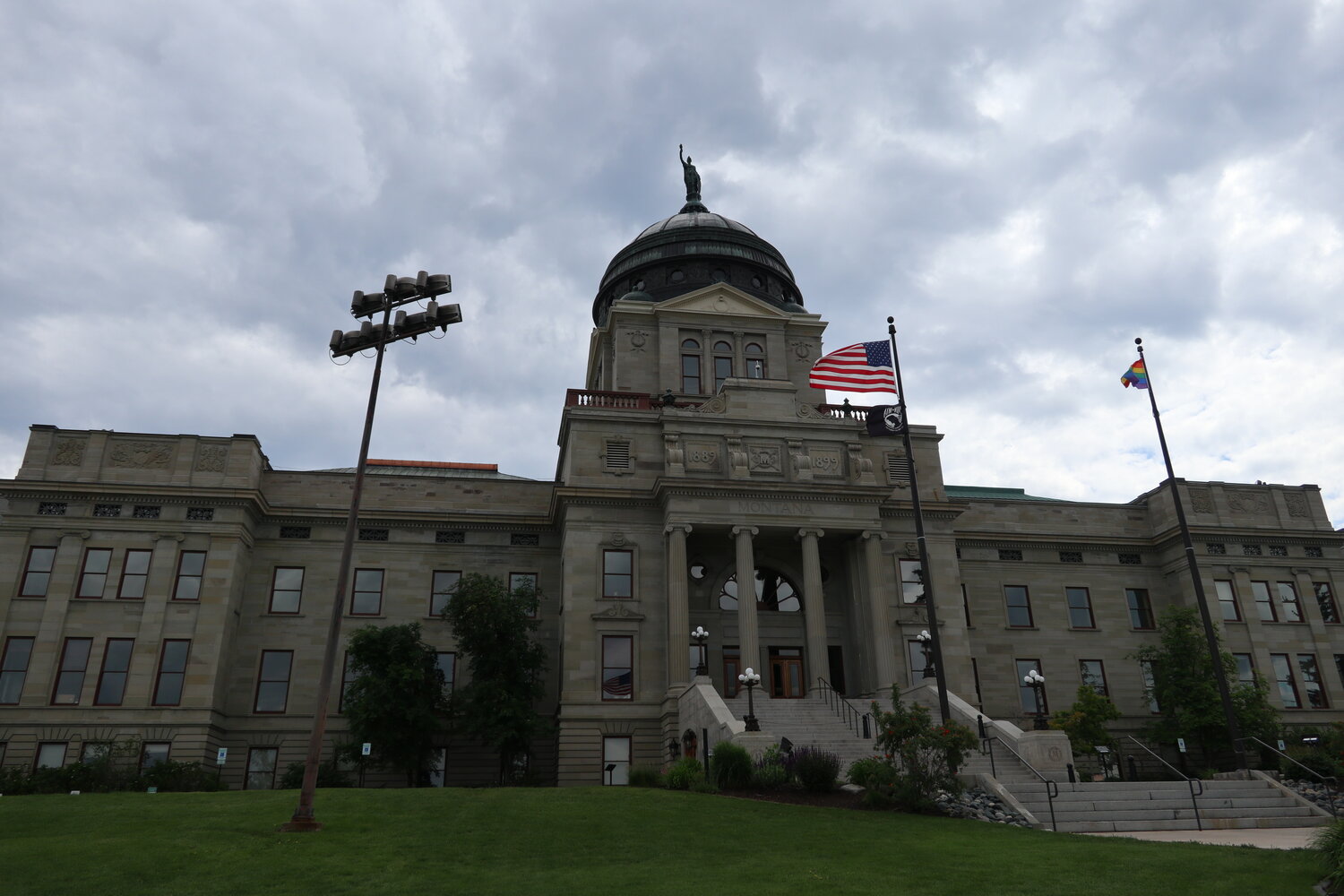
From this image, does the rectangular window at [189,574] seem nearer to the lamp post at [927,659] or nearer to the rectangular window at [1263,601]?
the lamp post at [927,659]

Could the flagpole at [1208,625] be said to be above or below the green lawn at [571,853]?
above

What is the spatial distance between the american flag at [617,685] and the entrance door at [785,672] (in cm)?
595

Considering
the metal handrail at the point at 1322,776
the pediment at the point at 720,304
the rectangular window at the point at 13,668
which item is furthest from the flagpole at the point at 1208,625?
the rectangular window at the point at 13,668

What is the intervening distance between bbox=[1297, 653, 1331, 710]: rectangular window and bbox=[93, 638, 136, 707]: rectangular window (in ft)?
159

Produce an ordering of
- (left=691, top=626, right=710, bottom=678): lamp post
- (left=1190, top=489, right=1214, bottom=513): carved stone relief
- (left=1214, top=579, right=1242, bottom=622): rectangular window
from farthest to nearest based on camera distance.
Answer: (left=1190, top=489, right=1214, bottom=513): carved stone relief → (left=1214, top=579, right=1242, bottom=622): rectangular window → (left=691, top=626, right=710, bottom=678): lamp post

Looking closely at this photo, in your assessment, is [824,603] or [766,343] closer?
[824,603]

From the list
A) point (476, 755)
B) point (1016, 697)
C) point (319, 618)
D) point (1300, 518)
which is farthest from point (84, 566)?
point (1300, 518)

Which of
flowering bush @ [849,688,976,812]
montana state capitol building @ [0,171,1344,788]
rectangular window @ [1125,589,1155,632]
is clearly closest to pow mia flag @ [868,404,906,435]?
montana state capitol building @ [0,171,1344,788]

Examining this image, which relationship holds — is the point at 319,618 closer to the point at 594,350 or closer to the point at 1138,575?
the point at 594,350

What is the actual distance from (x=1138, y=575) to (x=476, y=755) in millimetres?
31257

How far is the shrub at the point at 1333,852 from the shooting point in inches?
537

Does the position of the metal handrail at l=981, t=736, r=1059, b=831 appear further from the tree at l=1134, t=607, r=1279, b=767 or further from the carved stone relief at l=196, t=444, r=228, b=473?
the carved stone relief at l=196, t=444, r=228, b=473

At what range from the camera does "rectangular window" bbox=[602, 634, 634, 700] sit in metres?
35.8

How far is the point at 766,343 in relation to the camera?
160 feet
